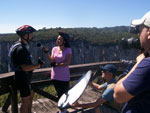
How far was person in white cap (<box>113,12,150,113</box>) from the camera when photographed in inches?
48.8

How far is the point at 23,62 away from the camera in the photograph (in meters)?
3.10

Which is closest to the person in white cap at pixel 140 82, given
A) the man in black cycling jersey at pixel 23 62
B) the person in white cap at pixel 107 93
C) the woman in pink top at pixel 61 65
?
the person in white cap at pixel 107 93

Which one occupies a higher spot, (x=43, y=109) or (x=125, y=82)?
(x=125, y=82)

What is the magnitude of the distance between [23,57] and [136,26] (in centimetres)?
212

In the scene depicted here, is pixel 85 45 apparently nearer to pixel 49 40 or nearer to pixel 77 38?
pixel 77 38

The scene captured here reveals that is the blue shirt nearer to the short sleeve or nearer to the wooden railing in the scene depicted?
the short sleeve

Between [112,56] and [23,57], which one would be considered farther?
[112,56]

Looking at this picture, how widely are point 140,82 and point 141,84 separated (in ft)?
0.04

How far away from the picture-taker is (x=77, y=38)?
7031 cm

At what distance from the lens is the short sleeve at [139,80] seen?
1.23 meters

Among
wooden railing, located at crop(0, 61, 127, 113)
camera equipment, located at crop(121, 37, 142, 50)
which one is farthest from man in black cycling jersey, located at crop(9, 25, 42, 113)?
camera equipment, located at crop(121, 37, 142, 50)

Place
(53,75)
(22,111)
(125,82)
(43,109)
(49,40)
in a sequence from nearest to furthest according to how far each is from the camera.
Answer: (125,82), (22,111), (53,75), (43,109), (49,40)

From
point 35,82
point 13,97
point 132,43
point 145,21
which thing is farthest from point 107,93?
point 35,82

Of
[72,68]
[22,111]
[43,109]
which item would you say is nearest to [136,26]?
[22,111]
